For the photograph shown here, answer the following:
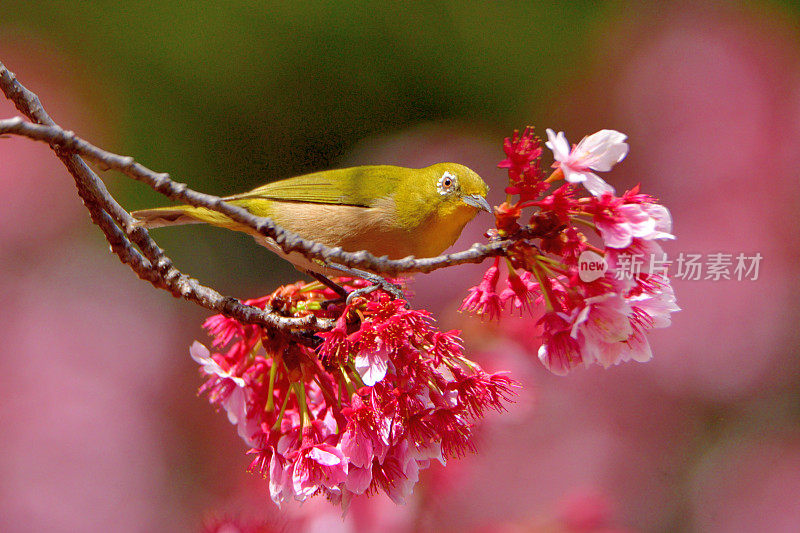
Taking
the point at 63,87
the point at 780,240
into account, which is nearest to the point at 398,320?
the point at 780,240

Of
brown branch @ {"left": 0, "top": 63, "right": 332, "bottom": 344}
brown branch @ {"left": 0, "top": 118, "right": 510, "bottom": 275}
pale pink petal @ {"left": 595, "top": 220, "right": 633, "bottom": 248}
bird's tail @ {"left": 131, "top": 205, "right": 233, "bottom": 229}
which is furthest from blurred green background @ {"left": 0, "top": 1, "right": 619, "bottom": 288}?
pale pink petal @ {"left": 595, "top": 220, "right": 633, "bottom": 248}

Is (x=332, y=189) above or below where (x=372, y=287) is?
above

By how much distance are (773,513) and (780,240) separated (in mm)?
911

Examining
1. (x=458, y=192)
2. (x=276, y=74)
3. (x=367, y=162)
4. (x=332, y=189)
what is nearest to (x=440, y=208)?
(x=458, y=192)

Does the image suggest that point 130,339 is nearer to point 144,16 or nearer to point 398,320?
point 144,16

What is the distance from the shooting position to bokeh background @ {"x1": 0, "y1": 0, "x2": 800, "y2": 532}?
207 centimetres

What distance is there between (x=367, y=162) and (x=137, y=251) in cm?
149

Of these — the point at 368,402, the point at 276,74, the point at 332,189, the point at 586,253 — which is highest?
the point at 276,74

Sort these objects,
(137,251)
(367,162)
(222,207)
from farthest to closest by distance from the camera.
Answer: (367,162)
(137,251)
(222,207)

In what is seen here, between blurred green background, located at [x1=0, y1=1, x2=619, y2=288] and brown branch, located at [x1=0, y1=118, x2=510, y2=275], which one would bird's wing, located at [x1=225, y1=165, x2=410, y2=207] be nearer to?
brown branch, located at [x1=0, y1=118, x2=510, y2=275]

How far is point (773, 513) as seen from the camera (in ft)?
7.38

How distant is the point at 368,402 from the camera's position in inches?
33.7

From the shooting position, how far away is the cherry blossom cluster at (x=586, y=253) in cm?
79

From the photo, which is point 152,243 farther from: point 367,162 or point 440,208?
point 367,162
